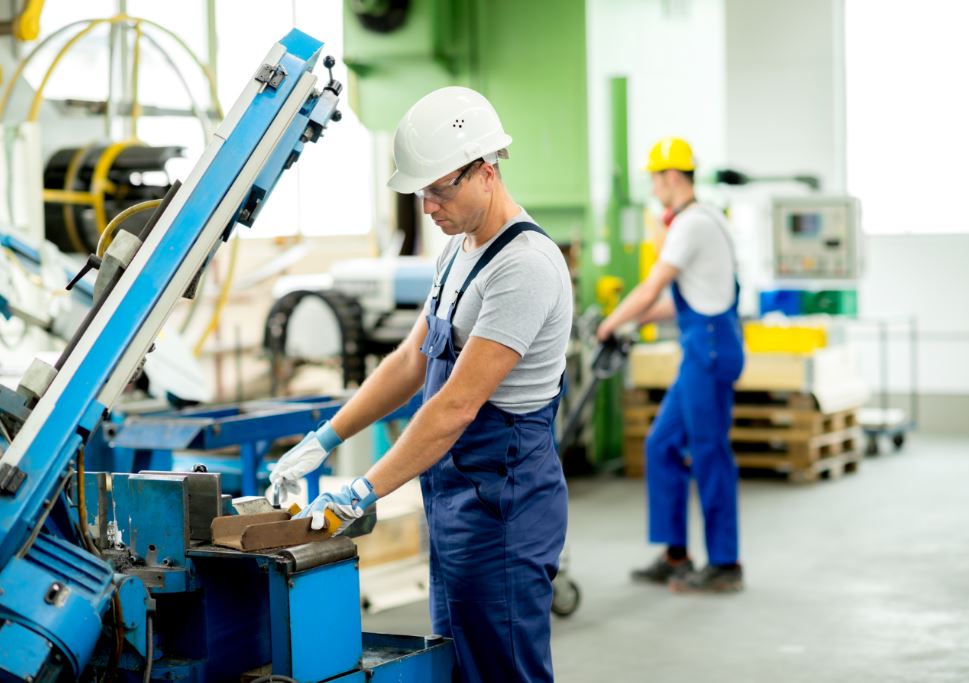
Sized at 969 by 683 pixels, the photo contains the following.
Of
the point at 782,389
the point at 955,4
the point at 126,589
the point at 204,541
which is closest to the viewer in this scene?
the point at 126,589

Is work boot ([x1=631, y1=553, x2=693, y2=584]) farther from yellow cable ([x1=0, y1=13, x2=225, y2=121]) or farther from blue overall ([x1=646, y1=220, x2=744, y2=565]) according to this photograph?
yellow cable ([x1=0, y1=13, x2=225, y2=121])

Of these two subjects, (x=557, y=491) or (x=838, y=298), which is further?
(x=838, y=298)

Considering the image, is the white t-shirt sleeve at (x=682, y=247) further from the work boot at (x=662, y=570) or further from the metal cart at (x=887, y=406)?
the metal cart at (x=887, y=406)

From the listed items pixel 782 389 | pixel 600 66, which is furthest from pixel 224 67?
pixel 782 389

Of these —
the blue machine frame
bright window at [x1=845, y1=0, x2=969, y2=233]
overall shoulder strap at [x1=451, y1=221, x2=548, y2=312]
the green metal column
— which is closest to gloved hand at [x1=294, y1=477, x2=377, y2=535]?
overall shoulder strap at [x1=451, y1=221, x2=548, y2=312]

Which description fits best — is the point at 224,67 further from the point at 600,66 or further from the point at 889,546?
the point at 889,546

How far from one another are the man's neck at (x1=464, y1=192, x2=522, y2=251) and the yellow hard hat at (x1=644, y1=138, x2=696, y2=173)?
3.10 metres

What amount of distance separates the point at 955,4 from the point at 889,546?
6427 millimetres

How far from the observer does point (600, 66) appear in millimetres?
9297

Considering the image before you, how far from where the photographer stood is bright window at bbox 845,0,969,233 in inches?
444

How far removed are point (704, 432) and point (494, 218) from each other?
300 centimetres

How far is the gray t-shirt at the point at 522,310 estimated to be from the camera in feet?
9.15

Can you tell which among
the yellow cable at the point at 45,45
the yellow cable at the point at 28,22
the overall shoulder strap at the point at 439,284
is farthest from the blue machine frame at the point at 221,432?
the yellow cable at the point at 28,22

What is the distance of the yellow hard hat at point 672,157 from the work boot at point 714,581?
6.11 ft
